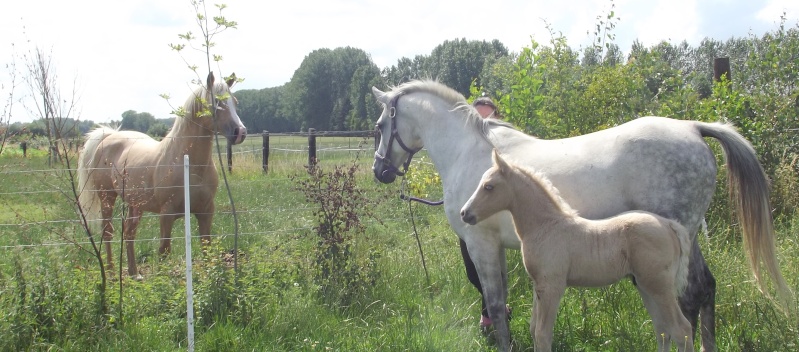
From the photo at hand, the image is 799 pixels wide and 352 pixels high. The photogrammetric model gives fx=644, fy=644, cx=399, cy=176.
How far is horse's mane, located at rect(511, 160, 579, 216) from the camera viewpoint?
12.7ft

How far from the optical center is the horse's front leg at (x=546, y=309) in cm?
373

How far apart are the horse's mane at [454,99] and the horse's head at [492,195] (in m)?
0.95

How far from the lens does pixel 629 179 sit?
4102 millimetres

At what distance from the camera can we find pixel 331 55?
4603 cm

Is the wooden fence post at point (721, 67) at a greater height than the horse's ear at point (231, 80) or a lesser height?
greater

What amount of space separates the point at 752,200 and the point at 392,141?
266 cm

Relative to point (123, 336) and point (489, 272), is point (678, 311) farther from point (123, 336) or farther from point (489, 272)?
point (123, 336)

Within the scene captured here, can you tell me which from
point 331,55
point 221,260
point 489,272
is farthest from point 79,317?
point 331,55

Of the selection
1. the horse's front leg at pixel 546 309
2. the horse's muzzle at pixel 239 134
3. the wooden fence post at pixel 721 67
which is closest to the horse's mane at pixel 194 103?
the horse's muzzle at pixel 239 134

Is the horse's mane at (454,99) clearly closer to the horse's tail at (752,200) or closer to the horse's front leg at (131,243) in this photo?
the horse's tail at (752,200)

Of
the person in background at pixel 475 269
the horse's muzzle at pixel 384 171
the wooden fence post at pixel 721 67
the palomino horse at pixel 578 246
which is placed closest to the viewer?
the palomino horse at pixel 578 246

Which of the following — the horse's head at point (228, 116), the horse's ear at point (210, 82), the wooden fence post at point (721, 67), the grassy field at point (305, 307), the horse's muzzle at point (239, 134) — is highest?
the wooden fence post at point (721, 67)

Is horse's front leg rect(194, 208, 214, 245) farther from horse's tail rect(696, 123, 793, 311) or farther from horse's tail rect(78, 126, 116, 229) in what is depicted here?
horse's tail rect(696, 123, 793, 311)

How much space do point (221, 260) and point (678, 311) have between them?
3.34 meters
